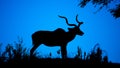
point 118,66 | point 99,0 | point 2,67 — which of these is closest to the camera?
point 2,67

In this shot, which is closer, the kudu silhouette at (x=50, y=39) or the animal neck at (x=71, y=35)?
the kudu silhouette at (x=50, y=39)

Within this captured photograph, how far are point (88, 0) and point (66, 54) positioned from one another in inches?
150

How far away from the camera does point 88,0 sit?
16141 mm

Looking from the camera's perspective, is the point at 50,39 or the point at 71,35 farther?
the point at 71,35

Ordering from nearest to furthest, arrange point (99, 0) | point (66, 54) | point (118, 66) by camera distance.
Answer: point (118, 66) → point (66, 54) → point (99, 0)

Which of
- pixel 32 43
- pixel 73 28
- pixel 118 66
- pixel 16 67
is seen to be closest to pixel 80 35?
pixel 73 28

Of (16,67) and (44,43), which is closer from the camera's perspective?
(16,67)

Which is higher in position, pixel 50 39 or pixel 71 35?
pixel 71 35

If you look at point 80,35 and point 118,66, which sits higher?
point 80,35

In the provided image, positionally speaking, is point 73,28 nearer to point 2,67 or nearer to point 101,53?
point 101,53

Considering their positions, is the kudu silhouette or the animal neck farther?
the animal neck

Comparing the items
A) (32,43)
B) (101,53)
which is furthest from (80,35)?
(32,43)

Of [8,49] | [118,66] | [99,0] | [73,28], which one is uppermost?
[99,0]

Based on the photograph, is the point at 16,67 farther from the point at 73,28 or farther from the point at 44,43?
the point at 73,28
